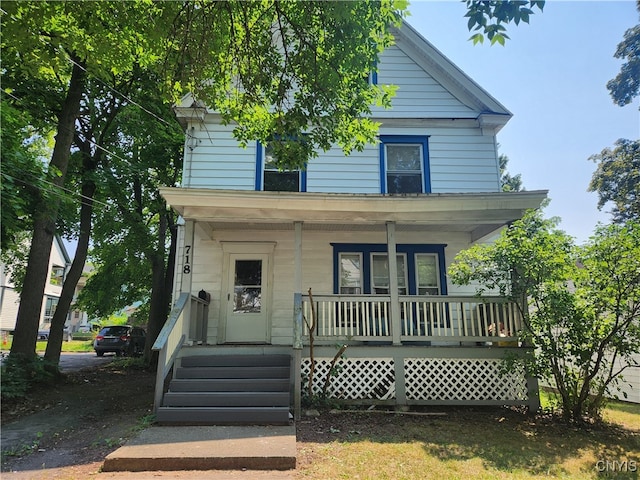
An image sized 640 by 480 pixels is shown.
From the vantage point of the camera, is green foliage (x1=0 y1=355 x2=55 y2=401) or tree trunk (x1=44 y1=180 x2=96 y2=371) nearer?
green foliage (x1=0 y1=355 x2=55 y2=401)

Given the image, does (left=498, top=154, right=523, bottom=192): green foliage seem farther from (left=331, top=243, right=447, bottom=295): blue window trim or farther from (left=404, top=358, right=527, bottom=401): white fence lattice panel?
(left=404, top=358, right=527, bottom=401): white fence lattice panel

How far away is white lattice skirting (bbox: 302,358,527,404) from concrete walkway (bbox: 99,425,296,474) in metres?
2.08

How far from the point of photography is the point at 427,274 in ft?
29.9

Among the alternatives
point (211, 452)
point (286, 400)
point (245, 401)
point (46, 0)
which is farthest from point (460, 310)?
point (46, 0)

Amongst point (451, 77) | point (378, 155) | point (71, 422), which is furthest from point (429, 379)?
point (451, 77)

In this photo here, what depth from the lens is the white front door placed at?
28.2 ft

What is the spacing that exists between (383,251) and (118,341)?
51.7 ft

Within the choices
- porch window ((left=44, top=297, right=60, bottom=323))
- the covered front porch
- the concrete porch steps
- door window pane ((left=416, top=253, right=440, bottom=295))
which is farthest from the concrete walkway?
porch window ((left=44, top=297, right=60, bottom=323))

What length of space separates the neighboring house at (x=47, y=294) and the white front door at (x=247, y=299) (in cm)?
2036

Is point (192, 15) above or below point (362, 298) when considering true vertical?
above

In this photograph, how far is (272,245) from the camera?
8922 millimetres

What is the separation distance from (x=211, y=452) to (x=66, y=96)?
35.0ft

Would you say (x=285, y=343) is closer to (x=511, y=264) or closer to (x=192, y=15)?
(x=511, y=264)

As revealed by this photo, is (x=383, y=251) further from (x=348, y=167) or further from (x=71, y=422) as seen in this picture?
(x=71, y=422)
